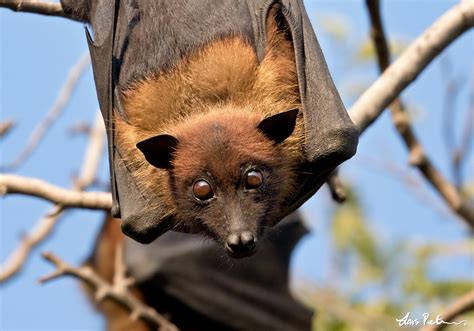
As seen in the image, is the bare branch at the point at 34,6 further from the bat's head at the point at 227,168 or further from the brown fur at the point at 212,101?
the bat's head at the point at 227,168

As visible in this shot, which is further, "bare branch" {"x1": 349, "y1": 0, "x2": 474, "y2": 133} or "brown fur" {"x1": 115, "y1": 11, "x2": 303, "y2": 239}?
"bare branch" {"x1": 349, "y1": 0, "x2": 474, "y2": 133}

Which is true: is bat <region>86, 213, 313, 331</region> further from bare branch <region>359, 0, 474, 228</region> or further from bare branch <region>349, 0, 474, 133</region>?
bare branch <region>349, 0, 474, 133</region>

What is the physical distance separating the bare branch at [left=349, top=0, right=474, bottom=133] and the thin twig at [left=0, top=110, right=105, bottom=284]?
8.78 ft

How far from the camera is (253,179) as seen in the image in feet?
16.7

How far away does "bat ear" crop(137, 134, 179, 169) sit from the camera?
507cm

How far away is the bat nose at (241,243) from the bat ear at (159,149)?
665 mm

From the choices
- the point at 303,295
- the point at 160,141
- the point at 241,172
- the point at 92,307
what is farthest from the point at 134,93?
the point at 303,295

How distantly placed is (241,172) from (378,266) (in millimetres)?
8964

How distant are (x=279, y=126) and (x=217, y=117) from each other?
36 cm

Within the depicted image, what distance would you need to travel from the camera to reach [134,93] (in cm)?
558

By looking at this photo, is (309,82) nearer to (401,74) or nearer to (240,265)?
(401,74)

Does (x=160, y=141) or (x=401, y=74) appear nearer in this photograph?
(x=160, y=141)

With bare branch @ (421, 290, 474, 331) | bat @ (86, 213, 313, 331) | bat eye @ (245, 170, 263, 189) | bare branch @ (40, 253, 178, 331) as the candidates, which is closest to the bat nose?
bat eye @ (245, 170, 263, 189)

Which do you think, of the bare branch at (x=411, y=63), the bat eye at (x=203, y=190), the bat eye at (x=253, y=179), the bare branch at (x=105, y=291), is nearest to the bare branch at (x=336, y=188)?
the bare branch at (x=411, y=63)
